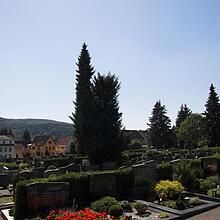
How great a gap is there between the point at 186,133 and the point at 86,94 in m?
32.2

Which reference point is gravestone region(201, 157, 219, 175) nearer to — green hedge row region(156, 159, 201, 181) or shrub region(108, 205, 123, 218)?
green hedge row region(156, 159, 201, 181)

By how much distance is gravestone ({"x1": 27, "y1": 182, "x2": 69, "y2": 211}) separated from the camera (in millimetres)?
13133

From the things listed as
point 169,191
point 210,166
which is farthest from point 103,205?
point 210,166

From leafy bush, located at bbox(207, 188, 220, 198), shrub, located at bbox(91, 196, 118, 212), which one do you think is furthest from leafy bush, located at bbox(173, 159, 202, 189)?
shrub, located at bbox(91, 196, 118, 212)

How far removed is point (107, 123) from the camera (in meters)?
34.9

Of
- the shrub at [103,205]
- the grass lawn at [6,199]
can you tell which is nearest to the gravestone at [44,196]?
the shrub at [103,205]

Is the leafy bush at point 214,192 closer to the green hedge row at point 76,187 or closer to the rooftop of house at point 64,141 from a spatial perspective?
the green hedge row at point 76,187

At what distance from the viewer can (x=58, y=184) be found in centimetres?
1383

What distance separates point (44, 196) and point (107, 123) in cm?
2192

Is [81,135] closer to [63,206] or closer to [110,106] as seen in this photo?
[110,106]

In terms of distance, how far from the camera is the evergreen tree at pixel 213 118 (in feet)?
181

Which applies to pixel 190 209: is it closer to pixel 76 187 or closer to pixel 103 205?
pixel 103 205

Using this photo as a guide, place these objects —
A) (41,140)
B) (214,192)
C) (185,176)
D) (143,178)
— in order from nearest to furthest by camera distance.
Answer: (214,192) < (143,178) < (185,176) < (41,140)

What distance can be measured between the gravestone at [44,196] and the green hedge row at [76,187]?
0.92 ft
